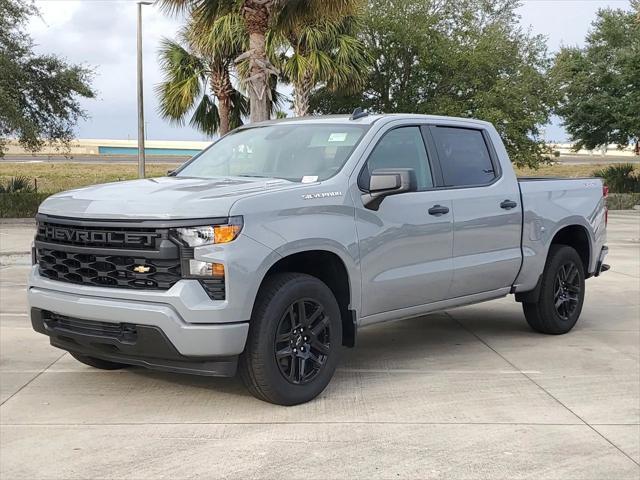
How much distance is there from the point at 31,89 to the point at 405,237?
21.7m

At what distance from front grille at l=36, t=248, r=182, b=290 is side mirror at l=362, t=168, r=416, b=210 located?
60.1 inches

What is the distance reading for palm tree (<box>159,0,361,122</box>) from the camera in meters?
14.1

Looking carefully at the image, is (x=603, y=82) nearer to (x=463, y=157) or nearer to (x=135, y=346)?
(x=463, y=157)

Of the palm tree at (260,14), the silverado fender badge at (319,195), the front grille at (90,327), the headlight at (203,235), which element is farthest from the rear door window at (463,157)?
the palm tree at (260,14)

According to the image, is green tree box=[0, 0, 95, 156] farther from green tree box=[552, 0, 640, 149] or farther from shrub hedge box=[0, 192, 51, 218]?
green tree box=[552, 0, 640, 149]

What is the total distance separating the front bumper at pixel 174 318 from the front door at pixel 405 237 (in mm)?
1229

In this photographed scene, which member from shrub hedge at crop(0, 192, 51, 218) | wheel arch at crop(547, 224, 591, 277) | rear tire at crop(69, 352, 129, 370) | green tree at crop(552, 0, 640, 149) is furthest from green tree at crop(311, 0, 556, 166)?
rear tire at crop(69, 352, 129, 370)

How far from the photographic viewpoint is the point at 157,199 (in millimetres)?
4938

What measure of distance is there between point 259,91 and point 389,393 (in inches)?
386

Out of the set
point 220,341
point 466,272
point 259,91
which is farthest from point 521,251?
point 259,91

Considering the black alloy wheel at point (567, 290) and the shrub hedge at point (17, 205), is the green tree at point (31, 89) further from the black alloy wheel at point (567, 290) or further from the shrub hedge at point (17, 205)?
the black alloy wheel at point (567, 290)

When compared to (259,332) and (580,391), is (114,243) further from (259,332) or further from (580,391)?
(580,391)

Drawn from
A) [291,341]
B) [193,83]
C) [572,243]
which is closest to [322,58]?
[193,83]

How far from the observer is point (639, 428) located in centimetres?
491
